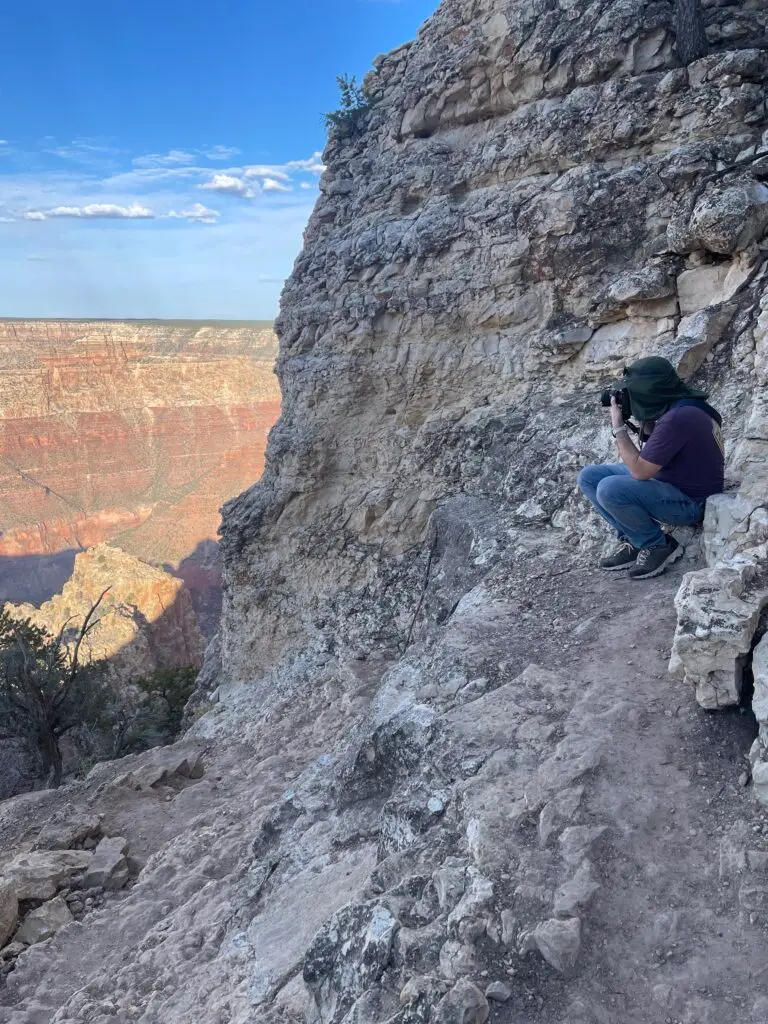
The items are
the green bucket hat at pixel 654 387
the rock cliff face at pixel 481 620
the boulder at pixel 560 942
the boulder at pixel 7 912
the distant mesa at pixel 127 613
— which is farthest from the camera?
the distant mesa at pixel 127 613

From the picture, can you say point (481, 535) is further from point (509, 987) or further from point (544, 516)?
point (509, 987)

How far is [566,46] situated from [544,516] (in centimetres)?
595

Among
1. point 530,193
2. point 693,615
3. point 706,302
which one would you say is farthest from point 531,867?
point 530,193

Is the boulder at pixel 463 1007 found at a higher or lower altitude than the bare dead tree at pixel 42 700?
higher

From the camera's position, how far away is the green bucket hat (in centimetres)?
433

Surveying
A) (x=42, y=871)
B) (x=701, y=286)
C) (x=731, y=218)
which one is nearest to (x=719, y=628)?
(x=731, y=218)

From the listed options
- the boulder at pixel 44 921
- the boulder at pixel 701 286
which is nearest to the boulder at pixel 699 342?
the boulder at pixel 701 286

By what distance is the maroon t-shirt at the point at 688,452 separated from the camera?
421cm

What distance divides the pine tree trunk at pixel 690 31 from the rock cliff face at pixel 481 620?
177 millimetres

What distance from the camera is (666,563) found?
459cm

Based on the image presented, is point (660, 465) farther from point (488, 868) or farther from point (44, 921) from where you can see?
point (44, 921)

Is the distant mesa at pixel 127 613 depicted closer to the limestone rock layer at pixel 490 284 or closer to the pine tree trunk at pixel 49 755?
the pine tree trunk at pixel 49 755

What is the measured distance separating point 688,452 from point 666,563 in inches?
30.7

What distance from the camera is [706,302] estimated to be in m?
6.72
